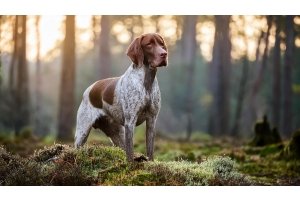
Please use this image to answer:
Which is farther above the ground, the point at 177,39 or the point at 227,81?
the point at 177,39

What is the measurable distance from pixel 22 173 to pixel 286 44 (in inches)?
520

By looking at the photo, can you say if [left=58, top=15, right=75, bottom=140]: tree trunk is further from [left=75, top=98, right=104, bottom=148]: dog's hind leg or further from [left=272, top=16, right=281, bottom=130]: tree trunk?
[left=75, top=98, right=104, bottom=148]: dog's hind leg

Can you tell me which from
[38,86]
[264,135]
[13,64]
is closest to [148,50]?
[264,135]

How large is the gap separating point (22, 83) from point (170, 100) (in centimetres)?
1000

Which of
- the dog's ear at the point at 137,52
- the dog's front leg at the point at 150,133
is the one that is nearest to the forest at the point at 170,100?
the dog's front leg at the point at 150,133

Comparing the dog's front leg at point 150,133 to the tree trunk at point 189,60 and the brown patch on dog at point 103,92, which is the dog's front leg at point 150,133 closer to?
the brown patch on dog at point 103,92

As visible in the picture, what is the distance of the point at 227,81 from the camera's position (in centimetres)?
2356

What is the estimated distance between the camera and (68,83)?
57.8 feet

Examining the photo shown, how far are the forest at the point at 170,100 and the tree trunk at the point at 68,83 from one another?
0.03m

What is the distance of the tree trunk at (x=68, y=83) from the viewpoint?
17500 millimetres

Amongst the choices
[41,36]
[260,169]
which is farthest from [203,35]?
[260,169]

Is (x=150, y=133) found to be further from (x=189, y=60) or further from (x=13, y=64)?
(x=189, y=60)

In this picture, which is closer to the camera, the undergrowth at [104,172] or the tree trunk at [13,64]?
the undergrowth at [104,172]
